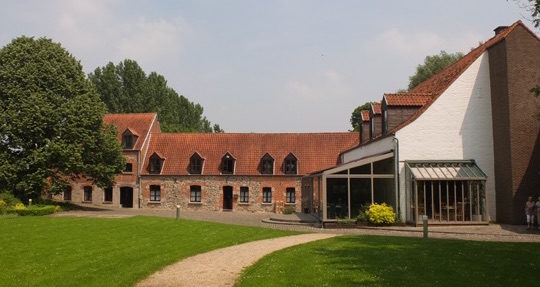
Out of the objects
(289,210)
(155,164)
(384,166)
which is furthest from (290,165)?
(384,166)

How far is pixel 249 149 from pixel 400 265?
28.9 meters

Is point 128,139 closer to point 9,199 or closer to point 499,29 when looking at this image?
point 9,199

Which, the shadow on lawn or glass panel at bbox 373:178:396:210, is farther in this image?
glass panel at bbox 373:178:396:210

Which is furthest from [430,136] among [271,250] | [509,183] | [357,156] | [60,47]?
[60,47]

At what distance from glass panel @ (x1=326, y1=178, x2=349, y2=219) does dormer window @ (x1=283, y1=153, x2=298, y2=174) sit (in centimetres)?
1225

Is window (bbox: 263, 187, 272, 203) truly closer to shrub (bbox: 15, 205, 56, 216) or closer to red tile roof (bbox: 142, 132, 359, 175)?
red tile roof (bbox: 142, 132, 359, 175)

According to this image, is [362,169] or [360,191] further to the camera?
[360,191]

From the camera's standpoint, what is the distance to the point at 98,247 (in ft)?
45.8

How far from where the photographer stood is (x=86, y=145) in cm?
3173

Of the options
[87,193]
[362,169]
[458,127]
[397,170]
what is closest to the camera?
[397,170]

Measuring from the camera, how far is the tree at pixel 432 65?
44.0 metres

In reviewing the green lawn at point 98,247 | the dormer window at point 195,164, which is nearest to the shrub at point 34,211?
the green lawn at point 98,247

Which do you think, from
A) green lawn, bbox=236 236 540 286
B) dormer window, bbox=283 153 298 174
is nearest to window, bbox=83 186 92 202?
dormer window, bbox=283 153 298 174

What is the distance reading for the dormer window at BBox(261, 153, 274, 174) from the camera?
124 feet
